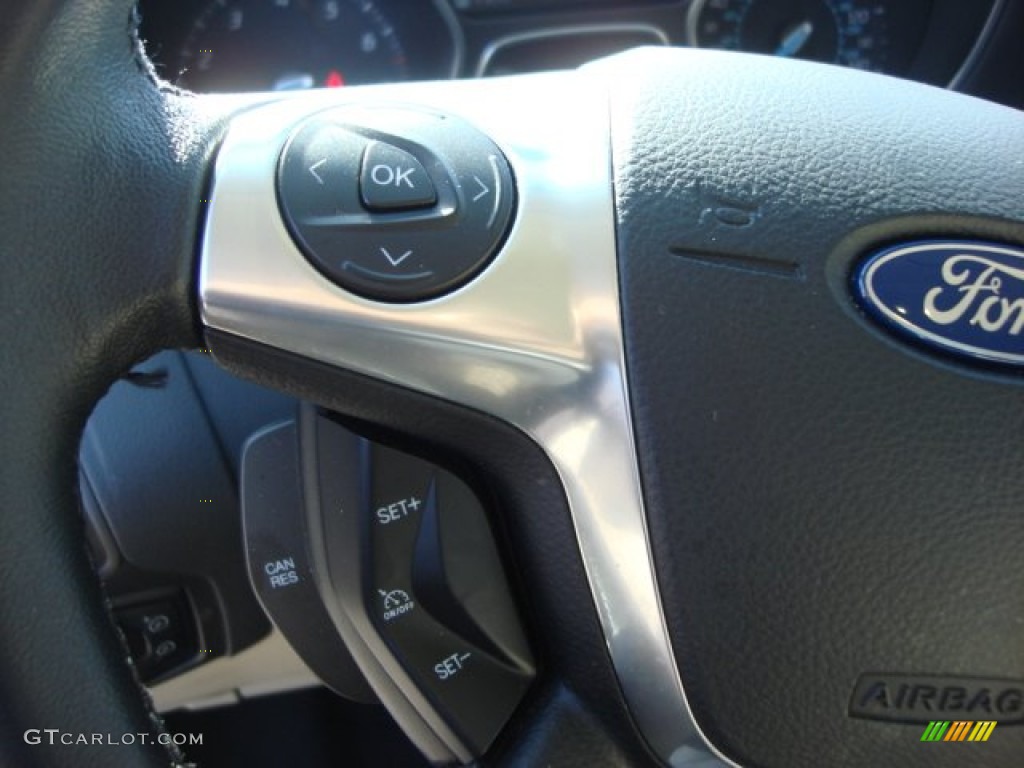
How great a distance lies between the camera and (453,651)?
673mm

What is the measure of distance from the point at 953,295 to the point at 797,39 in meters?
1.46

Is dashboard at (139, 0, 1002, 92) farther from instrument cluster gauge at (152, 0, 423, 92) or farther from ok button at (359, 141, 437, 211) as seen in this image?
ok button at (359, 141, 437, 211)

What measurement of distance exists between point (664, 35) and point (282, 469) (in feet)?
4.55

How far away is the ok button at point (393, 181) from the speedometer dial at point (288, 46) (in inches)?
49.5

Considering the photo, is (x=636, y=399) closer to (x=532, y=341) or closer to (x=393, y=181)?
(x=532, y=341)

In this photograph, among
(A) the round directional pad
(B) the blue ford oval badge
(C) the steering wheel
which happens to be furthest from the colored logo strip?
(A) the round directional pad


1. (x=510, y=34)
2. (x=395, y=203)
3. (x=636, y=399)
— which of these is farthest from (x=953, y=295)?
(x=510, y=34)

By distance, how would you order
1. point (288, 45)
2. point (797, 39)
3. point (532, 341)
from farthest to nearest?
point (797, 39), point (288, 45), point (532, 341)

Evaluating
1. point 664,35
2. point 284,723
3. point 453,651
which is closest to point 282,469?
point 453,651

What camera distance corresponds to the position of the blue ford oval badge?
0.60 m

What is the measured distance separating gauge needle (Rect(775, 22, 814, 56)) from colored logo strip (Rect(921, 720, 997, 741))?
153 centimetres

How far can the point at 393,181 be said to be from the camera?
2.03 feet

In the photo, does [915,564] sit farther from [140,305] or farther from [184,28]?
[184,28]

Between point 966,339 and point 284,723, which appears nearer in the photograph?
point 966,339
